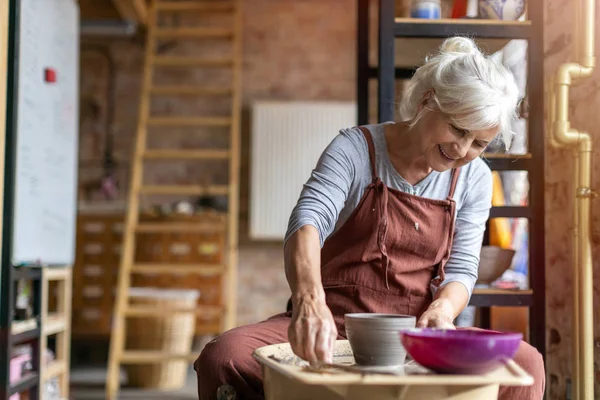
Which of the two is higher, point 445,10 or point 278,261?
point 445,10

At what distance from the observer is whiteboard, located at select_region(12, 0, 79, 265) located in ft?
10.7

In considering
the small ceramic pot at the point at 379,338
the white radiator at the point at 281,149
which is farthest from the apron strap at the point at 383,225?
the white radiator at the point at 281,149

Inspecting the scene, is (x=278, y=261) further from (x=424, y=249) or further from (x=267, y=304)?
(x=424, y=249)

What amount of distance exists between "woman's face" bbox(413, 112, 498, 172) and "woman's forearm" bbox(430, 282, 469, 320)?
287mm

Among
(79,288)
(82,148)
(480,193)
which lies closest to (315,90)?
(82,148)

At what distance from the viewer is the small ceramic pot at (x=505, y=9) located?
2463 millimetres

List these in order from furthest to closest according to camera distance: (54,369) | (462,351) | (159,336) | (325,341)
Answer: (159,336) < (54,369) < (325,341) < (462,351)

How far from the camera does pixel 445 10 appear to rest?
111 inches

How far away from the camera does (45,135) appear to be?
355cm

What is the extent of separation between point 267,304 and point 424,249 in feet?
14.1

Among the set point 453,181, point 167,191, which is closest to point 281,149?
point 167,191

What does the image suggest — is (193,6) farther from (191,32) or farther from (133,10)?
(133,10)

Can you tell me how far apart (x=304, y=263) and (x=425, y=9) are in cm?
121

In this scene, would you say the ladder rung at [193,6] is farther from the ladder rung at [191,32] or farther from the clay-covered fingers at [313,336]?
the clay-covered fingers at [313,336]
